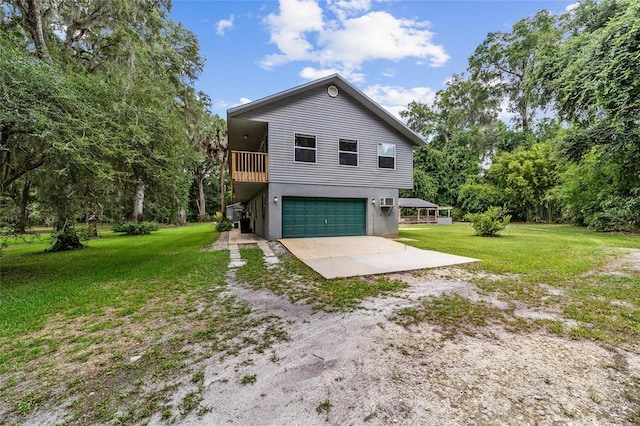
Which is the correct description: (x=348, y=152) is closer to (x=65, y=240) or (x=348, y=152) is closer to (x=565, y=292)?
(x=565, y=292)

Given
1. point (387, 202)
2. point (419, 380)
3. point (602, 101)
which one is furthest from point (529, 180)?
point (419, 380)

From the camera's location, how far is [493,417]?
1912 mm

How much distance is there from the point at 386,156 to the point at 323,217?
4277mm

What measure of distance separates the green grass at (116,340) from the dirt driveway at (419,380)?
0.36 meters

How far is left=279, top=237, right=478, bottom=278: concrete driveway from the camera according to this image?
21.5ft

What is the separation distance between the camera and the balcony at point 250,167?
10.5m

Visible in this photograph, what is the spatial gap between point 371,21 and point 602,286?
1565 cm

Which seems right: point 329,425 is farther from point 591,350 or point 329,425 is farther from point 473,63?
point 473,63

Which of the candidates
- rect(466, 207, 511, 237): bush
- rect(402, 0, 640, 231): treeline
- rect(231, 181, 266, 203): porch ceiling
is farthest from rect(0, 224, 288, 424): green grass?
rect(466, 207, 511, 237): bush

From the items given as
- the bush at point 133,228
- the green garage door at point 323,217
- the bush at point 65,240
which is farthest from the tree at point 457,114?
the bush at point 65,240

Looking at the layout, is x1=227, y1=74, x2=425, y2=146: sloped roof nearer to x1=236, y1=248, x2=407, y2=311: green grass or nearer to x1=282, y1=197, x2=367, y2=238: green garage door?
x1=282, y1=197, x2=367, y2=238: green garage door

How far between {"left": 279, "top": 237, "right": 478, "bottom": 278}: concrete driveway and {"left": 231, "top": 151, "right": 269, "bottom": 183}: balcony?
2.71 meters

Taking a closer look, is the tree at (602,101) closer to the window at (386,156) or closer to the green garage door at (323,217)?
the window at (386,156)

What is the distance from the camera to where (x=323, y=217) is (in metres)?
12.0
